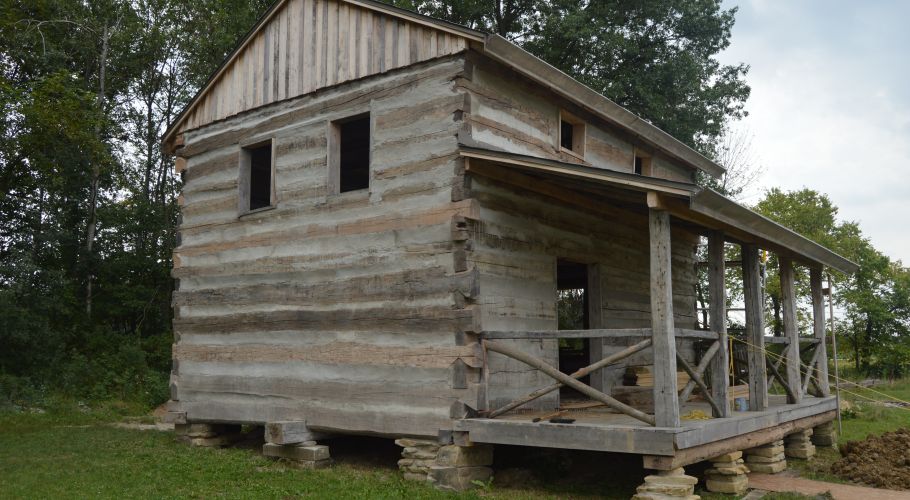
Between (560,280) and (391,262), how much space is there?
6499 mm

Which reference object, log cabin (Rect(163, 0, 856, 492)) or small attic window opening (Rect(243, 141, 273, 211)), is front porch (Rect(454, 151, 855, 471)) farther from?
small attic window opening (Rect(243, 141, 273, 211))

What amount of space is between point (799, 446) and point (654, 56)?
592 inches

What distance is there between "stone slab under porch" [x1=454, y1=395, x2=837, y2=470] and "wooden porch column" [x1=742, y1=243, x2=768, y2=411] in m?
0.25

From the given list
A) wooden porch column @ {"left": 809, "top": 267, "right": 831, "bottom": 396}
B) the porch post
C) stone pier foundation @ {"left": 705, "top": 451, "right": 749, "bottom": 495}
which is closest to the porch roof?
the porch post

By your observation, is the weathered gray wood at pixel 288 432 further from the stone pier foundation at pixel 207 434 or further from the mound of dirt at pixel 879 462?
the mound of dirt at pixel 879 462

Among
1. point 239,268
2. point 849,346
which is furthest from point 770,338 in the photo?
point 849,346

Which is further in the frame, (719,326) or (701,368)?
(719,326)

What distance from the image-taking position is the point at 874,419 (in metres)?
16.4

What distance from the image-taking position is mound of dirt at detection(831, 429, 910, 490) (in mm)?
9922

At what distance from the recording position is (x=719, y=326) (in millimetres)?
9375

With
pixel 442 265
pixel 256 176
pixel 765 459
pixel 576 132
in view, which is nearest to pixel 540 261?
pixel 442 265

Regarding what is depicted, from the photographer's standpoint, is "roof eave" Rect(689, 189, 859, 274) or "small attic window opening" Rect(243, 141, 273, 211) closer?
"roof eave" Rect(689, 189, 859, 274)

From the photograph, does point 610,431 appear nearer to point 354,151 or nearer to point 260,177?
point 354,151

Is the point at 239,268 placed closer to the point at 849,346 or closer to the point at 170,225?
the point at 170,225
